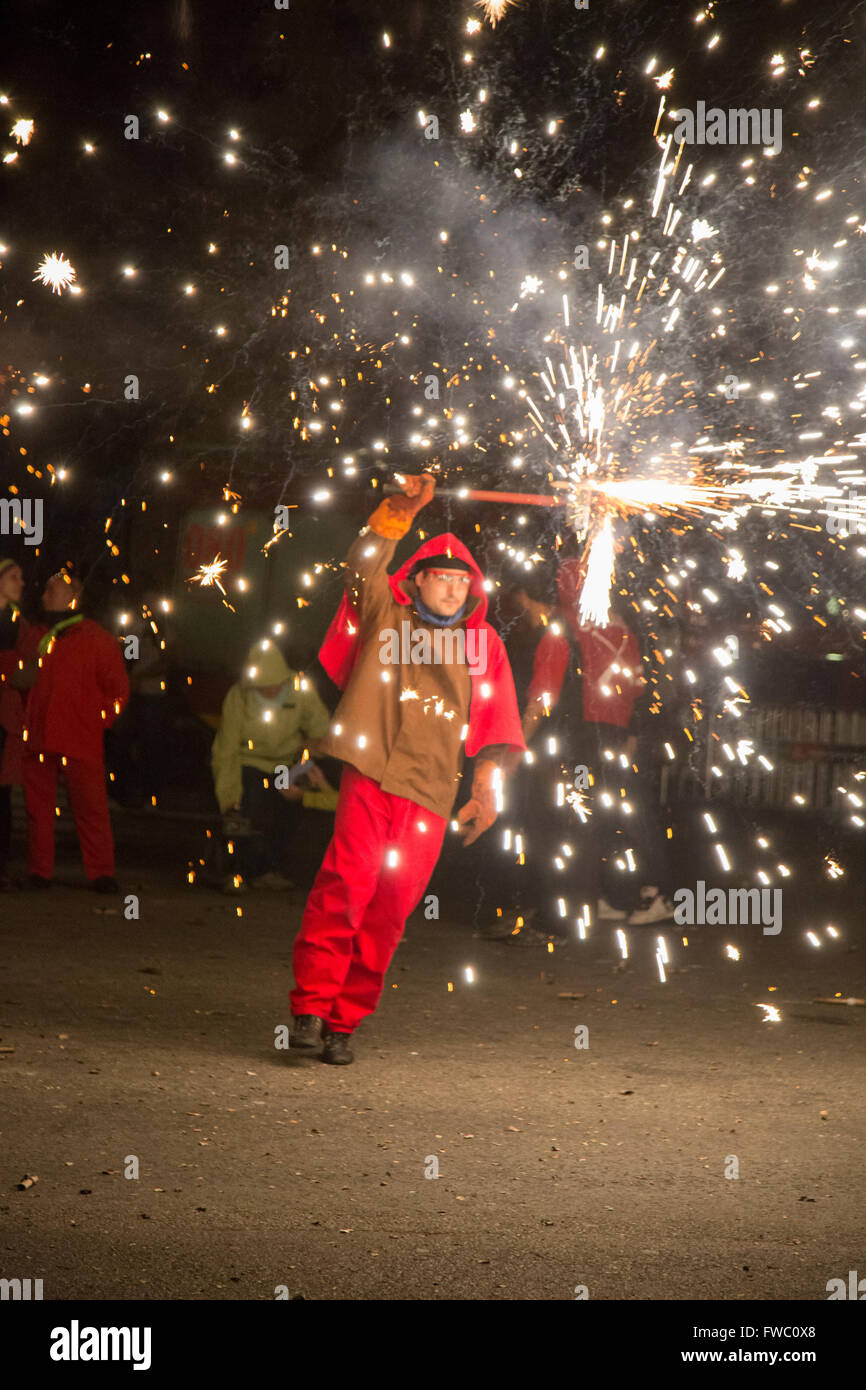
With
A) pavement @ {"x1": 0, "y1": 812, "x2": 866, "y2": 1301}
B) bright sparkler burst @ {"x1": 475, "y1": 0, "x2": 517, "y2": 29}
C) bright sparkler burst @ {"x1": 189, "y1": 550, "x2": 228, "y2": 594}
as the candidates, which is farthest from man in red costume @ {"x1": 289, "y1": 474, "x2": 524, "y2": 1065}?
bright sparkler burst @ {"x1": 189, "y1": 550, "x2": 228, "y2": 594}

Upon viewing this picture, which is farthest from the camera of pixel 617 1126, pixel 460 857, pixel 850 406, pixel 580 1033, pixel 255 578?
pixel 255 578

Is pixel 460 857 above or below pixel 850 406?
below

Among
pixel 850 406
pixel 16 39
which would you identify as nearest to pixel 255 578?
pixel 16 39

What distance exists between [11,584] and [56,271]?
2.67m

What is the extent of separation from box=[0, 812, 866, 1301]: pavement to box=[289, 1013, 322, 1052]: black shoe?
0.23 feet

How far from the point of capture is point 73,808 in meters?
9.10

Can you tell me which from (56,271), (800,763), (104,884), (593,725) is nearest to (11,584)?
(104,884)

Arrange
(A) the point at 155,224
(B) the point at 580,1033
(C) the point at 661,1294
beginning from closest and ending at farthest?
(C) the point at 661,1294, (B) the point at 580,1033, (A) the point at 155,224

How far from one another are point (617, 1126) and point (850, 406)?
5.41 m

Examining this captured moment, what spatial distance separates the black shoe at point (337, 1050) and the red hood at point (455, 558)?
1.74 metres

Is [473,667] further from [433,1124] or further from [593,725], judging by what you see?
[593,725]

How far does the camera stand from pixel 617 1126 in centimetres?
493

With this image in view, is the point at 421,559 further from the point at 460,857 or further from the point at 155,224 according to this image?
the point at 460,857

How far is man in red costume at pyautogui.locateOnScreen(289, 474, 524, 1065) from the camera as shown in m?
5.62
